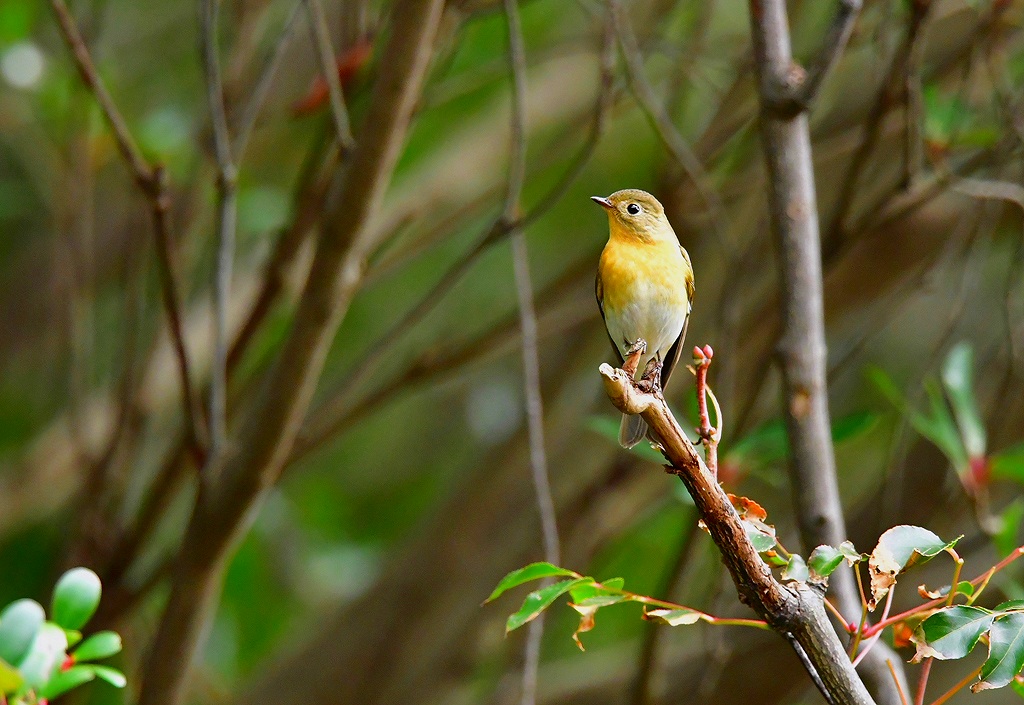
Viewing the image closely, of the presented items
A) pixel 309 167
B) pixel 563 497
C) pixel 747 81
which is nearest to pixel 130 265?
pixel 309 167

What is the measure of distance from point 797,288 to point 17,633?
1650 millimetres

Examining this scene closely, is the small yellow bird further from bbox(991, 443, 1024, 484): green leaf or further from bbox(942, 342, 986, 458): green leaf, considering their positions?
bbox(991, 443, 1024, 484): green leaf

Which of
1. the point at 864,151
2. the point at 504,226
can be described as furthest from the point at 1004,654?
the point at 864,151

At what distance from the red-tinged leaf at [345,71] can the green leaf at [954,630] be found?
222 cm

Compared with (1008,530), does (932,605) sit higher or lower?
lower

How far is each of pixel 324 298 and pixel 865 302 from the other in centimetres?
226

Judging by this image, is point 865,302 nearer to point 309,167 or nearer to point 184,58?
point 309,167

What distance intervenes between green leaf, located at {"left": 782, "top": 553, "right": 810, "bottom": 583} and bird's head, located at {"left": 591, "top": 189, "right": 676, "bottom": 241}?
1.71 meters

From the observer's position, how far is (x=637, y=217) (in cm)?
303

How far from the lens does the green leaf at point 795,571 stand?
1359 millimetres

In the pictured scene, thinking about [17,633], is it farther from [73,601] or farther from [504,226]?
[504,226]

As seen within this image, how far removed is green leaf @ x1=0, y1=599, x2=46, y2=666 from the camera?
4.30 feet

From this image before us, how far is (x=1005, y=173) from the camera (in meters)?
4.27

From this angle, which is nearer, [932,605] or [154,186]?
[932,605]
